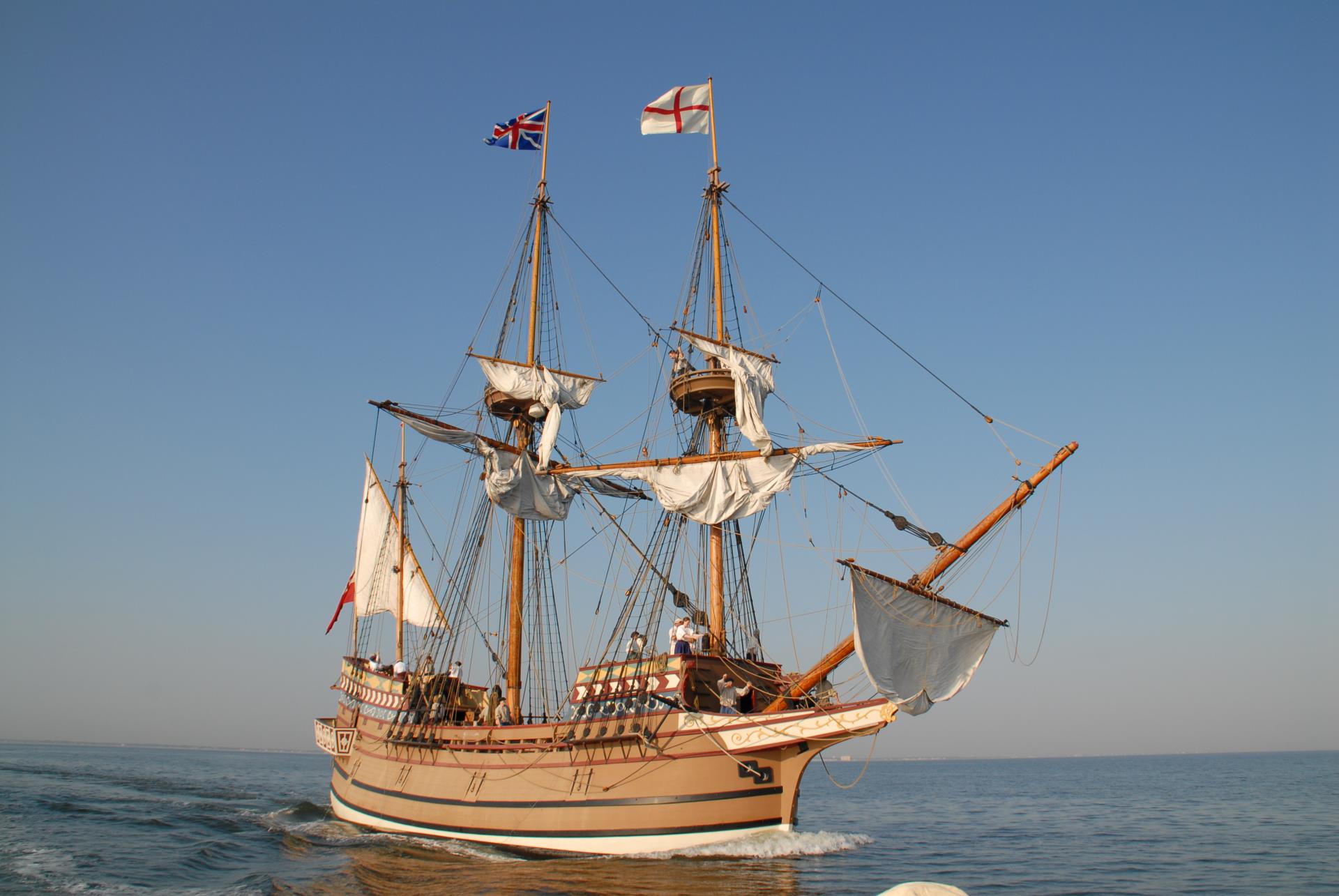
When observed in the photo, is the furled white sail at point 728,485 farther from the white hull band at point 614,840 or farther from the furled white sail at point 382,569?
the furled white sail at point 382,569

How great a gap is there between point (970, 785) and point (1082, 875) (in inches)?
2668

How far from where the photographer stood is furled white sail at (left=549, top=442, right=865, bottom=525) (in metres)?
28.1

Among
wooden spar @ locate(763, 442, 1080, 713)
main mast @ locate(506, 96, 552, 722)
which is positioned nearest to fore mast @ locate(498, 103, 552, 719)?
main mast @ locate(506, 96, 552, 722)

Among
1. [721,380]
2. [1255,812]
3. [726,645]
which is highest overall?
[721,380]

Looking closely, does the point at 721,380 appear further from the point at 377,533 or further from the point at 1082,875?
the point at 377,533

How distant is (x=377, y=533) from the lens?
139 feet

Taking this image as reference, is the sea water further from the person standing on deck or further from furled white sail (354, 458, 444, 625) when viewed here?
furled white sail (354, 458, 444, 625)

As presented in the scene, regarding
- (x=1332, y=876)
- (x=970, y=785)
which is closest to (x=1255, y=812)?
(x=1332, y=876)

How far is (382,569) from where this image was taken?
4194 cm

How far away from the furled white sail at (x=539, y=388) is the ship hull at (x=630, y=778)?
11.5 meters

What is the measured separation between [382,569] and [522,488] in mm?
12466

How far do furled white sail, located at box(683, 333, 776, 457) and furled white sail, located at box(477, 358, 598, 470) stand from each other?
7.07m

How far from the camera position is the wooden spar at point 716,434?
1046 inches


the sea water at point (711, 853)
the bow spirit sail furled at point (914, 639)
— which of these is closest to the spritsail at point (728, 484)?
the bow spirit sail furled at point (914, 639)
